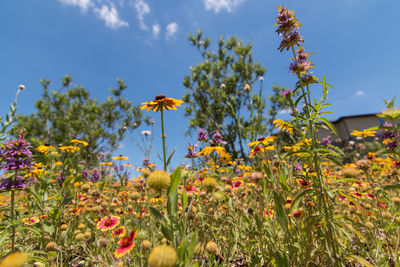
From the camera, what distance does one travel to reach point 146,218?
1.85 metres

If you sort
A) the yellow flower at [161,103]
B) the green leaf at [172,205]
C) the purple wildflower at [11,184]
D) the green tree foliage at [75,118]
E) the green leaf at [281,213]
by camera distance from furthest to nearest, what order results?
the green tree foliage at [75,118] → the purple wildflower at [11,184] → the yellow flower at [161,103] → the green leaf at [281,213] → the green leaf at [172,205]

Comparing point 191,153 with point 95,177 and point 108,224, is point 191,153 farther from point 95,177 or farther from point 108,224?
point 95,177

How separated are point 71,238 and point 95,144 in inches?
645

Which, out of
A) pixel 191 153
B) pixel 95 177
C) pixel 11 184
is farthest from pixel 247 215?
pixel 95 177

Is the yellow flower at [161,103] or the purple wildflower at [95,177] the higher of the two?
the yellow flower at [161,103]

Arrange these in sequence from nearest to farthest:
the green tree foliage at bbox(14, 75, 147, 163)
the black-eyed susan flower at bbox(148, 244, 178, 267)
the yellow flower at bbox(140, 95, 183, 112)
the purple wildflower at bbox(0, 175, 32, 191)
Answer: the black-eyed susan flower at bbox(148, 244, 178, 267) → the yellow flower at bbox(140, 95, 183, 112) → the purple wildflower at bbox(0, 175, 32, 191) → the green tree foliage at bbox(14, 75, 147, 163)

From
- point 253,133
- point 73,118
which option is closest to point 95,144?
point 73,118

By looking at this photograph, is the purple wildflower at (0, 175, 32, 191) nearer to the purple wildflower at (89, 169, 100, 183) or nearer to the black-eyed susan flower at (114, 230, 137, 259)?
the black-eyed susan flower at (114, 230, 137, 259)

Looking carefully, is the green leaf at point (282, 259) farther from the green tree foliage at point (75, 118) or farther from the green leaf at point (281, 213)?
the green tree foliage at point (75, 118)

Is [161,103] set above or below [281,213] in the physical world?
above

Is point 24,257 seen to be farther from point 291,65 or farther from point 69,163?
point 69,163

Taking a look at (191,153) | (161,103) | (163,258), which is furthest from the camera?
(191,153)

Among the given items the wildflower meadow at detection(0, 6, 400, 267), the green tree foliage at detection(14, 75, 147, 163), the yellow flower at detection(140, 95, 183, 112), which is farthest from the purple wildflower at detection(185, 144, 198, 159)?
the green tree foliage at detection(14, 75, 147, 163)

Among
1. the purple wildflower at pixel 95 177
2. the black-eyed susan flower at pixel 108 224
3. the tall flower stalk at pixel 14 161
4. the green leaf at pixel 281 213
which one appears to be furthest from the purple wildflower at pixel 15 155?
the purple wildflower at pixel 95 177
